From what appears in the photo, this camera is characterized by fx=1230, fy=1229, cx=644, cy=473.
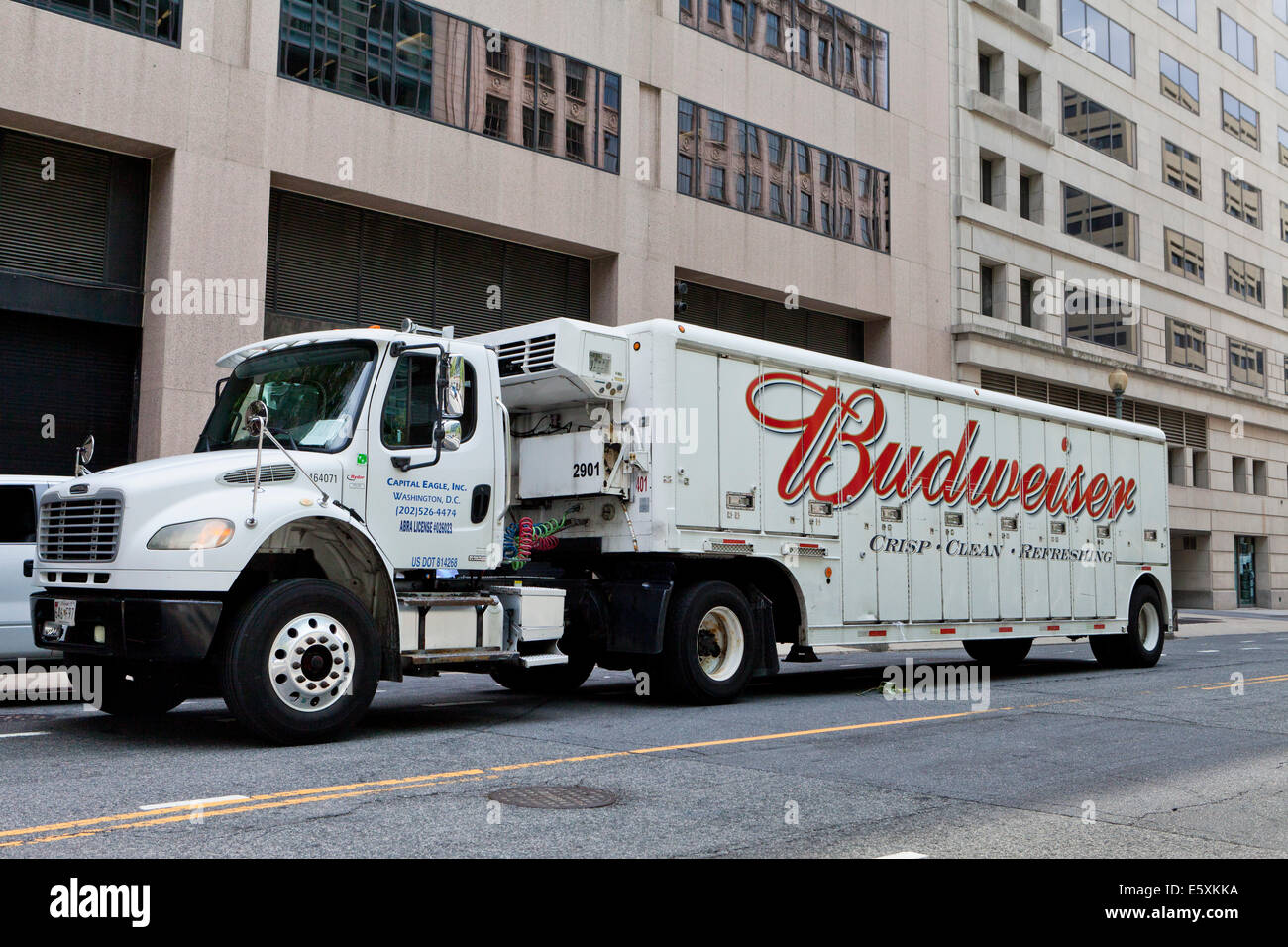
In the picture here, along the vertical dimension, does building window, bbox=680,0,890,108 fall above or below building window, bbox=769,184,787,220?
above

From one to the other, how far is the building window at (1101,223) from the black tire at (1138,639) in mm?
23207

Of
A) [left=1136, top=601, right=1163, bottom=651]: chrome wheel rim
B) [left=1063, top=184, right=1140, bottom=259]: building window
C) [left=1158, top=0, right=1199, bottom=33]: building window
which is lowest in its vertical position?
[left=1136, top=601, right=1163, bottom=651]: chrome wheel rim

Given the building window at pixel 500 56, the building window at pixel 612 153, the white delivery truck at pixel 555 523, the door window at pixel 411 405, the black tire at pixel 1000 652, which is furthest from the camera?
the building window at pixel 612 153

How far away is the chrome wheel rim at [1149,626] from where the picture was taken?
56.2 feet

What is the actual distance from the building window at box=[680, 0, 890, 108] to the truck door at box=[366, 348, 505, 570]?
63.0 ft

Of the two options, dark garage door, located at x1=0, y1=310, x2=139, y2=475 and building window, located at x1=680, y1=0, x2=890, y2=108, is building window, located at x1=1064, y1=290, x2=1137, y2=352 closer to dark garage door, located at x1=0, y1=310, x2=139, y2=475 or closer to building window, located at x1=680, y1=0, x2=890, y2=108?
building window, located at x1=680, y1=0, x2=890, y2=108

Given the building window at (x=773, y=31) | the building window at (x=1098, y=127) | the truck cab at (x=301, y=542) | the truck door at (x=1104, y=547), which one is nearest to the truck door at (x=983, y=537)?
the truck door at (x=1104, y=547)

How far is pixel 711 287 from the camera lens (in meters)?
27.3

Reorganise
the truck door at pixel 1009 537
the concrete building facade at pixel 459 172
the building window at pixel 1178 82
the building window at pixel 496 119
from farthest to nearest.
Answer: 1. the building window at pixel 1178 82
2. the building window at pixel 496 119
3. the concrete building facade at pixel 459 172
4. the truck door at pixel 1009 537

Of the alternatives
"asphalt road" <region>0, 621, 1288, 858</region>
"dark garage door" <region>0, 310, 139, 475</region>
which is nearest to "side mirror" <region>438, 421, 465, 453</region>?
"asphalt road" <region>0, 621, 1288, 858</region>

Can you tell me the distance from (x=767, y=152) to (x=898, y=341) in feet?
20.4

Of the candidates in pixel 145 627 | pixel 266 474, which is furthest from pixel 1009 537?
pixel 145 627

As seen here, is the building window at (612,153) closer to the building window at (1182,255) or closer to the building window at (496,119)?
the building window at (496,119)

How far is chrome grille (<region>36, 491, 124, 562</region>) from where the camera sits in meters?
8.22
